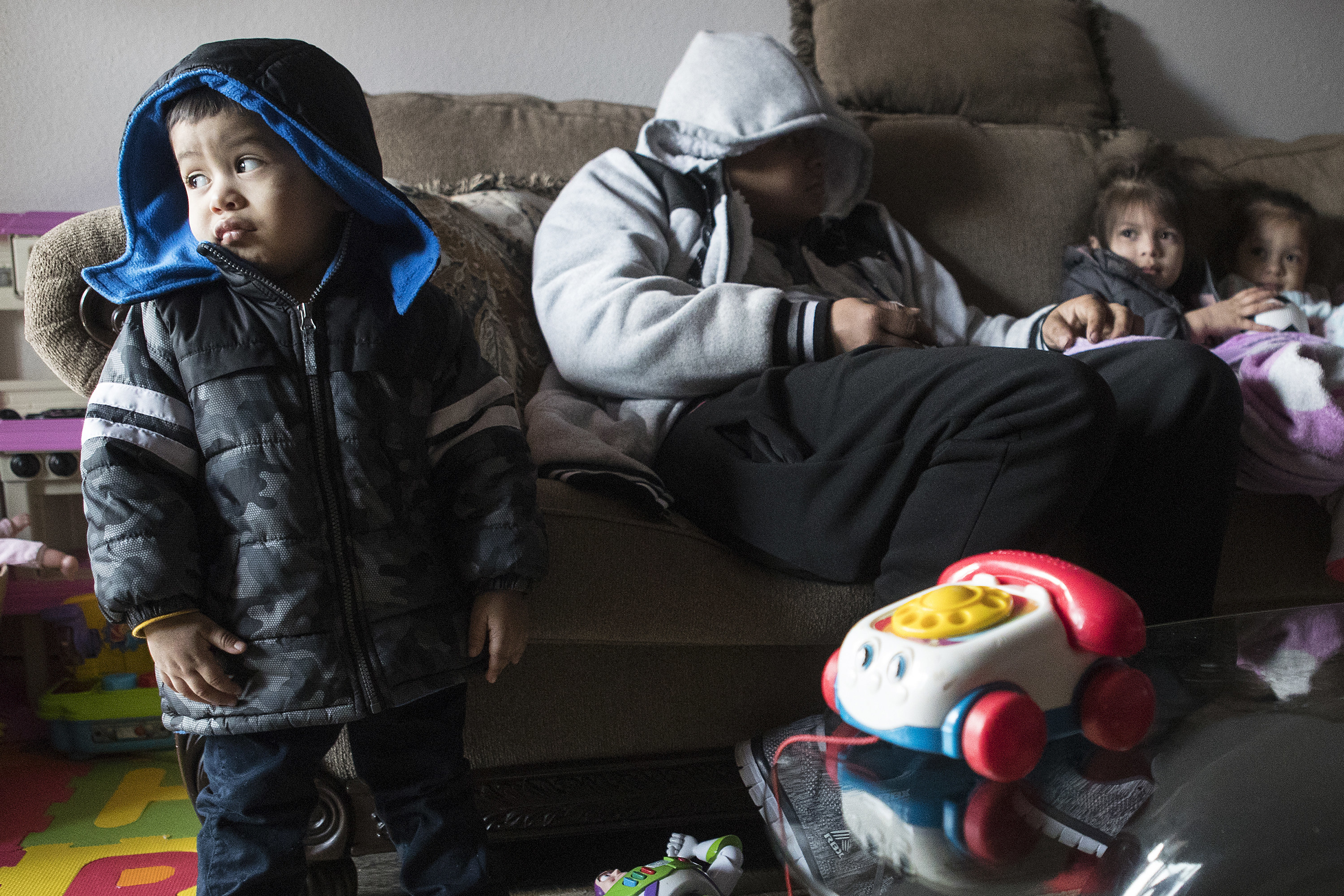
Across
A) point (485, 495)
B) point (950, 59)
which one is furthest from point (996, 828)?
point (950, 59)

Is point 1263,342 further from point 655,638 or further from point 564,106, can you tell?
point 564,106

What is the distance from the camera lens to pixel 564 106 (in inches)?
59.9

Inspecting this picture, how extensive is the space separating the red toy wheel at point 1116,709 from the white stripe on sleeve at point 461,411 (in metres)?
0.51

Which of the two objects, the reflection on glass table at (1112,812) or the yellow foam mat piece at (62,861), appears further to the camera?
the yellow foam mat piece at (62,861)

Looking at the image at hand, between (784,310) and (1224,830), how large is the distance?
648 mm

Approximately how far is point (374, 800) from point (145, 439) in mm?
381

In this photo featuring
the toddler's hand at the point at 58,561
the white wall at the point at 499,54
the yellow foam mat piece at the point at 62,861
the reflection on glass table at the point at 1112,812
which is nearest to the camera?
the reflection on glass table at the point at 1112,812

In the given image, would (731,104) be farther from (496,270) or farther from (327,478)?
(327,478)

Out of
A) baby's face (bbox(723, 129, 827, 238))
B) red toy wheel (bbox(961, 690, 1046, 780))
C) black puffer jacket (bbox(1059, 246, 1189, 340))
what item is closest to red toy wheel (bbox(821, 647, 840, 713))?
red toy wheel (bbox(961, 690, 1046, 780))

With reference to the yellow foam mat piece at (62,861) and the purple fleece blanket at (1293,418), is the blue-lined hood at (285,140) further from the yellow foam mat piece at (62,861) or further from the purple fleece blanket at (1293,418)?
the purple fleece blanket at (1293,418)

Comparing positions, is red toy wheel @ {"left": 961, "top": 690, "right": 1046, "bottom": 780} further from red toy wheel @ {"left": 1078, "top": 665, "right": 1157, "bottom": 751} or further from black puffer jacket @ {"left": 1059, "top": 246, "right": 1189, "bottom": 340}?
black puffer jacket @ {"left": 1059, "top": 246, "right": 1189, "bottom": 340}

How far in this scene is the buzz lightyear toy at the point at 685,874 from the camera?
0.76 meters

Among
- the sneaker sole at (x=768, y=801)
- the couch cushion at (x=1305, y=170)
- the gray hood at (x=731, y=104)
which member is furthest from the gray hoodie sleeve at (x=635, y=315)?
the couch cushion at (x=1305, y=170)

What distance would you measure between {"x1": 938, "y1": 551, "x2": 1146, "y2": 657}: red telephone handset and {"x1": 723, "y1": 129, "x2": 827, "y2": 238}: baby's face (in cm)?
74
